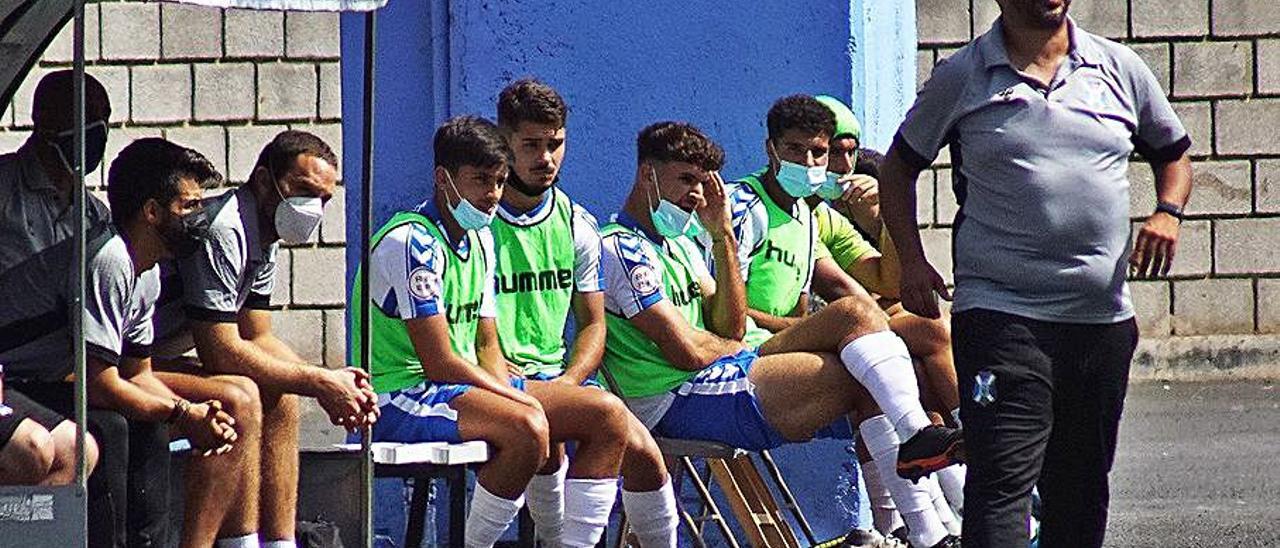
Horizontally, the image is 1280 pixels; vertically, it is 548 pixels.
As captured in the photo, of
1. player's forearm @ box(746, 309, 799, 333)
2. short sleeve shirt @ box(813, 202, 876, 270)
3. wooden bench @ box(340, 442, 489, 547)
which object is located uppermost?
short sleeve shirt @ box(813, 202, 876, 270)

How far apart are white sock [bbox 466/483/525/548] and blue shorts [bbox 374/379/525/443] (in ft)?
0.56

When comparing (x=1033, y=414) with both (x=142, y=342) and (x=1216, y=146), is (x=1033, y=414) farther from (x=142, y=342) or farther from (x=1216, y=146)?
(x=1216, y=146)

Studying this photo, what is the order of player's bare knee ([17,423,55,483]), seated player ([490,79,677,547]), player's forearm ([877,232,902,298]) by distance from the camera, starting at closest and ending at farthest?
player's bare knee ([17,423,55,483]) < seated player ([490,79,677,547]) < player's forearm ([877,232,902,298])

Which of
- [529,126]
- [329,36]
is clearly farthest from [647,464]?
[329,36]

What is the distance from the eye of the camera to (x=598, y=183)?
925 cm

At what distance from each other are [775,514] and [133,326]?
2456 mm

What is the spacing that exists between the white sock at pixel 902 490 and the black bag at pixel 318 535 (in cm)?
168

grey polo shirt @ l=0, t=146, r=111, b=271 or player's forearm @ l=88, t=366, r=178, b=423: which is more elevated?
grey polo shirt @ l=0, t=146, r=111, b=271

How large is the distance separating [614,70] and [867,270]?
110cm

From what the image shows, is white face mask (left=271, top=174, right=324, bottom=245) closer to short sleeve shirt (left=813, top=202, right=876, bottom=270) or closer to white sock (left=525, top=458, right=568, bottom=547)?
white sock (left=525, top=458, right=568, bottom=547)

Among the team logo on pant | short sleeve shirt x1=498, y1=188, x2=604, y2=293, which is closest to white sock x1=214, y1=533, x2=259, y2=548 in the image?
short sleeve shirt x1=498, y1=188, x2=604, y2=293

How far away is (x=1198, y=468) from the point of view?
1200 centimetres

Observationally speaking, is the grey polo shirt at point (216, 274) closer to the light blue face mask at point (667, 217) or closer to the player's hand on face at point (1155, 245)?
the light blue face mask at point (667, 217)

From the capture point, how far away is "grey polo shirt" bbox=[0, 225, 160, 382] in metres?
6.62
